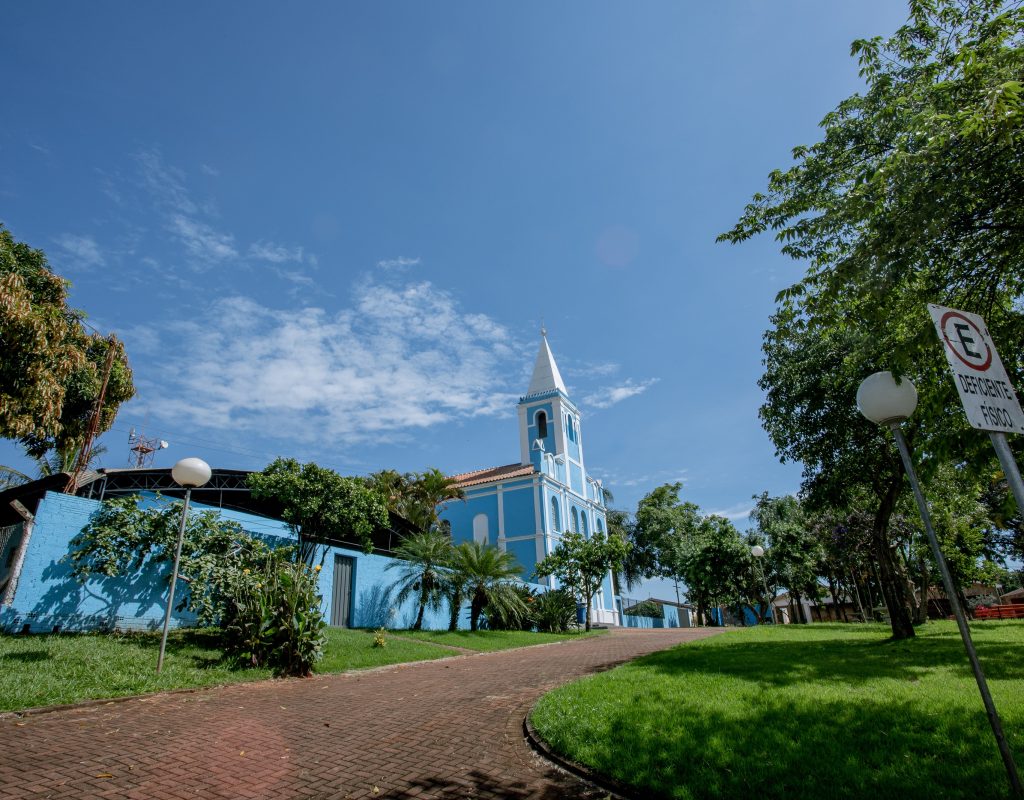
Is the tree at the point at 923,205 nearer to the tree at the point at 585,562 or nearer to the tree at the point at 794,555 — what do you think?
the tree at the point at 585,562

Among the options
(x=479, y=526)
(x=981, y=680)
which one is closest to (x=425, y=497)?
(x=479, y=526)

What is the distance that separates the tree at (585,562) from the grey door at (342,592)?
951cm

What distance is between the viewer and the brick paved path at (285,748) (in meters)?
3.95

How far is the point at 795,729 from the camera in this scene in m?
4.74

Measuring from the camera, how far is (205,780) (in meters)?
4.05

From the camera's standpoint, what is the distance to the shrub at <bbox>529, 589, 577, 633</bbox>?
21797mm

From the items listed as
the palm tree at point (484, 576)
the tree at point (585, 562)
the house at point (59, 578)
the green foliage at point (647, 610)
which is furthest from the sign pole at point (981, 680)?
the green foliage at point (647, 610)

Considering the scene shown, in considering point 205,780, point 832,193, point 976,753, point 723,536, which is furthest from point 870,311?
point 723,536

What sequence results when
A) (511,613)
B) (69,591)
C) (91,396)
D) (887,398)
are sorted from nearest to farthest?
(887,398)
(69,591)
(91,396)
(511,613)

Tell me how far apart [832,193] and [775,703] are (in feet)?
18.8

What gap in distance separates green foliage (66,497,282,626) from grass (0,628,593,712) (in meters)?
0.83

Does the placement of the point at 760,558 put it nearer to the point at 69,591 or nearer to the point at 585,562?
the point at 585,562

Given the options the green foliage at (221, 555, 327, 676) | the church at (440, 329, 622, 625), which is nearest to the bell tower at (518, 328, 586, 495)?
the church at (440, 329, 622, 625)

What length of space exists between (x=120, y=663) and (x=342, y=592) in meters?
9.08
